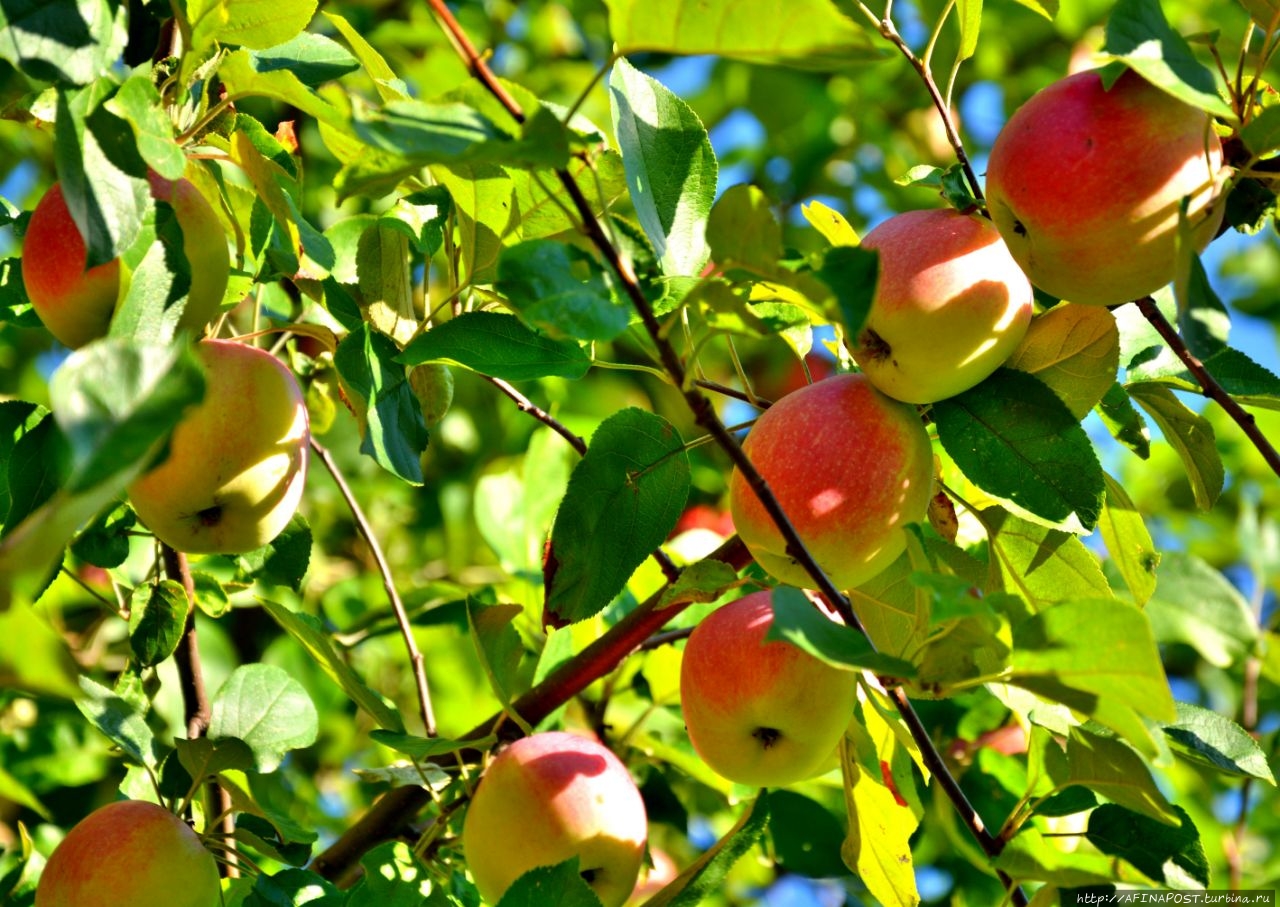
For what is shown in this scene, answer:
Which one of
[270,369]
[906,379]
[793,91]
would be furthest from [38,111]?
[793,91]

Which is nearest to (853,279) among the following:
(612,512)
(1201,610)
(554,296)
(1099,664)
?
(554,296)

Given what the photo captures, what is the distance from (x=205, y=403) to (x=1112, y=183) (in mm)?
795

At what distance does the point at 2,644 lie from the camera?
24.5 inches

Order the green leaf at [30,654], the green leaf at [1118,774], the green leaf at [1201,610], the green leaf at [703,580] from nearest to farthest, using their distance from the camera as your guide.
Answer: the green leaf at [30,654], the green leaf at [1118,774], the green leaf at [703,580], the green leaf at [1201,610]

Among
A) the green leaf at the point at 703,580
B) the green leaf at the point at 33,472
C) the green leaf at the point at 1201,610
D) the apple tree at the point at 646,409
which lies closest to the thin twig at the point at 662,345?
the apple tree at the point at 646,409

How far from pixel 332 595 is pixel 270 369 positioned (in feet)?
4.21

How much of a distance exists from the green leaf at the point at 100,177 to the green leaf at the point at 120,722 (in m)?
0.50

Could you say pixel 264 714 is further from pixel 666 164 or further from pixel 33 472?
pixel 666 164

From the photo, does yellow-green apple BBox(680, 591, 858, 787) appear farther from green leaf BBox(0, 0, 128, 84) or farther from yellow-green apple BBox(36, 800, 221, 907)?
green leaf BBox(0, 0, 128, 84)

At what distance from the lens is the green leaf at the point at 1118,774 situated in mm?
Result: 1029

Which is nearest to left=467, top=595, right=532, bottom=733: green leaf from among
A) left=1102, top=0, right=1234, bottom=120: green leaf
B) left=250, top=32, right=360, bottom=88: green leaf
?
left=250, top=32, right=360, bottom=88: green leaf

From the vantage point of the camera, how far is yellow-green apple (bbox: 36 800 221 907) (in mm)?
1180

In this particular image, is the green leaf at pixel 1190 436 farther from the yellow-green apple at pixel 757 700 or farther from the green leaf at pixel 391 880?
the green leaf at pixel 391 880

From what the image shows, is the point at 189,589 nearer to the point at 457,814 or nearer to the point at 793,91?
the point at 457,814
